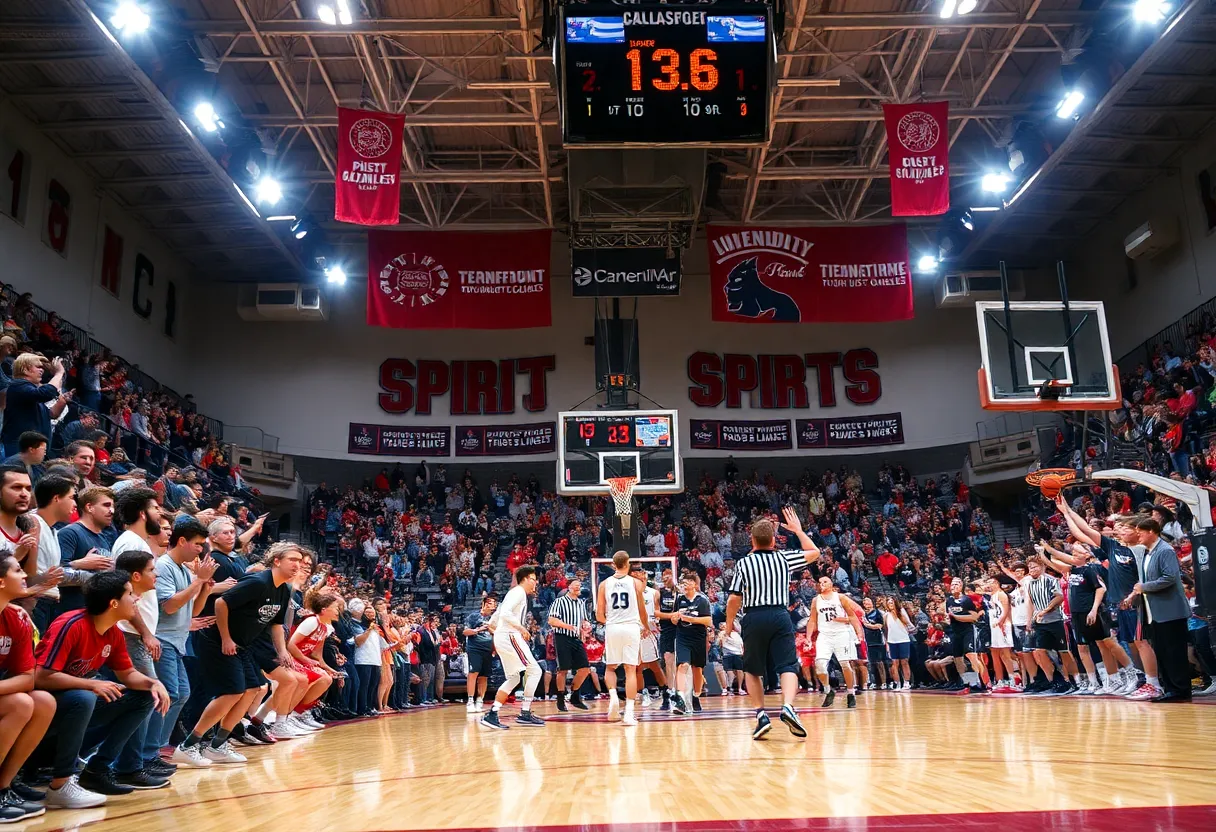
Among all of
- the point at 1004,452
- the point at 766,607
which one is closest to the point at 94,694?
the point at 766,607

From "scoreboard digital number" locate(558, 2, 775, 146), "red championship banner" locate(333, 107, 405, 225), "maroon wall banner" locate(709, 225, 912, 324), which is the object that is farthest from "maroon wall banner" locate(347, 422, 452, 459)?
"scoreboard digital number" locate(558, 2, 775, 146)

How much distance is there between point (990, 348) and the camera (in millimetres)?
12836

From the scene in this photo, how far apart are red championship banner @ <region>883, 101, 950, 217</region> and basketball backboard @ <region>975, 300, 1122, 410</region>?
3750mm

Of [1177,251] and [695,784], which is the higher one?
[1177,251]

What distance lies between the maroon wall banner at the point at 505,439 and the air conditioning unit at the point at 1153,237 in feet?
55.0

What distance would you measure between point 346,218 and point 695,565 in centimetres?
1243

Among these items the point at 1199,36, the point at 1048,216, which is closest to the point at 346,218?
the point at 1199,36

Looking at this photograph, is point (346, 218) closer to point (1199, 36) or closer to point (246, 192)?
point (246, 192)

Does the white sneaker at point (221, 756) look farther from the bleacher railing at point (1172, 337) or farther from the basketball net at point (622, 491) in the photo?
the bleacher railing at point (1172, 337)

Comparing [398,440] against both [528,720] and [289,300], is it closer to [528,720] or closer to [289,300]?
[289,300]

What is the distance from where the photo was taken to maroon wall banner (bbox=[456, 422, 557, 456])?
29.4 m

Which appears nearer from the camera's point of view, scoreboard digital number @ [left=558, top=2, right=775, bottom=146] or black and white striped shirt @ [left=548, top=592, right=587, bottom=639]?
scoreboard digital number @ [left=558, top=2, right=775, bottom=146]

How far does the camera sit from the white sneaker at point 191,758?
688 cm

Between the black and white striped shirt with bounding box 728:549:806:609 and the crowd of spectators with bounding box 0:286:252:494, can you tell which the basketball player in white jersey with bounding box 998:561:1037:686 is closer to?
the black and white striped shirt with bounding box 728:549:806:609
